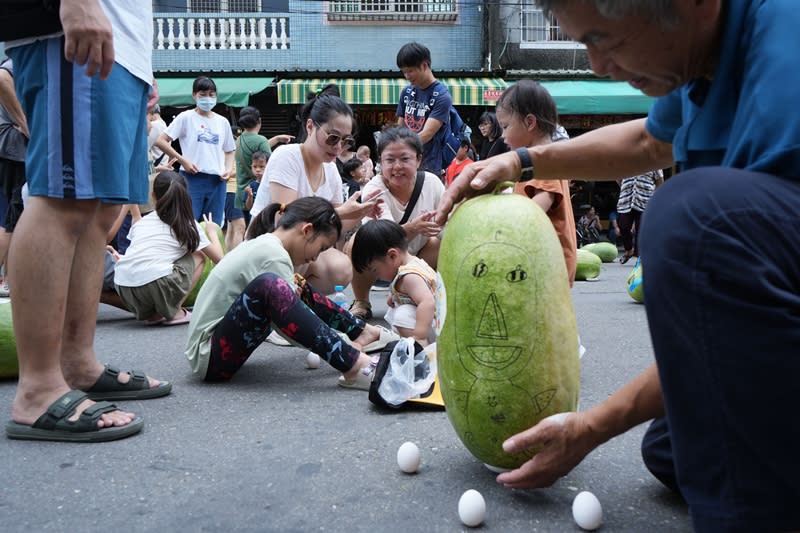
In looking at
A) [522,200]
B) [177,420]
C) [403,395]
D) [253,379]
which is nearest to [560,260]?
[522,200]

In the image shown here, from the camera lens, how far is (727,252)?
1163 mm

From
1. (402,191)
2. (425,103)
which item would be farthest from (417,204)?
(425,103)

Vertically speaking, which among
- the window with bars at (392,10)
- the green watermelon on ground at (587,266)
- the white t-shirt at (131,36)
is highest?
the window with bars at (392,10)

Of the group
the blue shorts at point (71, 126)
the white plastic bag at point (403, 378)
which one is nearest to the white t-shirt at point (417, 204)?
the white plastic bag at point (403, 378)

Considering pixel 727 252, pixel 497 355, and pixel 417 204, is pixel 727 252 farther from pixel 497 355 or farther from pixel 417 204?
pixel 417 204

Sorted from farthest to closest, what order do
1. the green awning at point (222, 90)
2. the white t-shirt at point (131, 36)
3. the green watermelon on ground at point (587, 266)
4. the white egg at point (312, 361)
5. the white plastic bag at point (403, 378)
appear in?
1. the green awning at point (222, 90)
2. the green watermelon on ground at point (587, 266)
3. the white egg at point (312, 361)
4. the white plastic bag at point (403, 378)
5. the white t-shirt at point (131, 36)

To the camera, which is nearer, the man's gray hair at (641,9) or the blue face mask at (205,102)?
the man's gray hair at (641,9)

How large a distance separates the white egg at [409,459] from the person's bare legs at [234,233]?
23.1ft

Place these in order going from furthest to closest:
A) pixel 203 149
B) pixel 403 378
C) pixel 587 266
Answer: pixel 587 266
pixel 203 149
pixel 403 378

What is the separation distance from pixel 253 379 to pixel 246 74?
12.7 meters

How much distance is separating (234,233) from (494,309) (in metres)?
7.50

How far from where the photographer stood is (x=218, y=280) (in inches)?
133

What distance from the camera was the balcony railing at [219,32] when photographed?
608 inches

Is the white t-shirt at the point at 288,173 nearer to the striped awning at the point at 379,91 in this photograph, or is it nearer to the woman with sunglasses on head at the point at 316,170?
the woman with sunglasses on head at the point at 316,170
